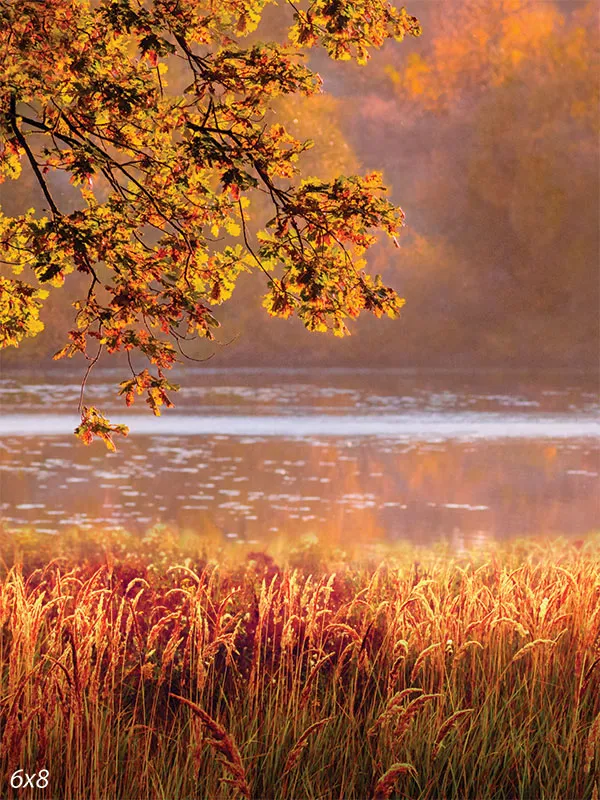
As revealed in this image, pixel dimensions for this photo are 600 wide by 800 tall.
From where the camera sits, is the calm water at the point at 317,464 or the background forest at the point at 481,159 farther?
the background forest at the point at 481,159

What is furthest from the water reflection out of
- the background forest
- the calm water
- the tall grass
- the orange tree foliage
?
the background forest

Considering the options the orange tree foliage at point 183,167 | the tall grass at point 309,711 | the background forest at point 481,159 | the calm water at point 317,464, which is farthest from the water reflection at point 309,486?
the background forest at point 481,159

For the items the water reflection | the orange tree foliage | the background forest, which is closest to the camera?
the orange tree foliage

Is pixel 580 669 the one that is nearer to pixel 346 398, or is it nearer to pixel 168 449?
pixel 168 449

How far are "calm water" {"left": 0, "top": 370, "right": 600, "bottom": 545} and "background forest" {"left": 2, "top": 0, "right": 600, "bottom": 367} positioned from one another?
1302cm

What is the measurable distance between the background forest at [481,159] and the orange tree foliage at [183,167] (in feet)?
171

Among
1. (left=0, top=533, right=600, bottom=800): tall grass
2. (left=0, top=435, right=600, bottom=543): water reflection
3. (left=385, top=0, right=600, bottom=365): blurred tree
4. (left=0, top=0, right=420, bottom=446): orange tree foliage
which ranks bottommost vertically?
(left=0, top=435, right=600, bottom=543): water reflection

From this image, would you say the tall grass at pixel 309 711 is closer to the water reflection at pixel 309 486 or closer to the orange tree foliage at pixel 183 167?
the orange tree foliage at pixel 183 167

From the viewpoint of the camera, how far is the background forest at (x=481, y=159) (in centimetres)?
6006

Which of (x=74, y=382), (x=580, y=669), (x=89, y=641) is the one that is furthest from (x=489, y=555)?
(x=74, y=382)

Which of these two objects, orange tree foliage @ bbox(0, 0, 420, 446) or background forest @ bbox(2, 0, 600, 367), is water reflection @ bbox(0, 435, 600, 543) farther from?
background forest @ bbox(2, 0, 600, 367)

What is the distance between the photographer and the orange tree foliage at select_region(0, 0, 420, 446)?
6355mm

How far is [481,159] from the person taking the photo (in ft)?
207

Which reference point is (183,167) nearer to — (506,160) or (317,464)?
(317,464)
